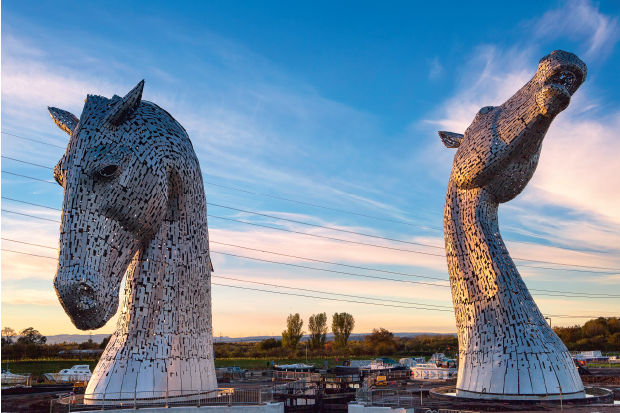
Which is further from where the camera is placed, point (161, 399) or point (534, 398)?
point (534, 398)

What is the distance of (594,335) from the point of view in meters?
55.7

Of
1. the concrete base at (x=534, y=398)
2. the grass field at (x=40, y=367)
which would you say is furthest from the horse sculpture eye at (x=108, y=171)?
the grass field at (x=40, y=367)

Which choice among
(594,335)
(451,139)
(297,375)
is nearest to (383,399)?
(451,139)

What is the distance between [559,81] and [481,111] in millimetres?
2376

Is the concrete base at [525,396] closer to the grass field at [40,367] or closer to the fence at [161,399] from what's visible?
the fence at [161,399]

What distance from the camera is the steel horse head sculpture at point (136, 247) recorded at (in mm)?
9109

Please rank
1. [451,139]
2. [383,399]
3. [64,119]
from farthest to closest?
[451,139] → [383,399] → [64,119]

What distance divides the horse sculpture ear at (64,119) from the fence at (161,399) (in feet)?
19.9

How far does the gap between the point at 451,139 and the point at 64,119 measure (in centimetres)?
1021

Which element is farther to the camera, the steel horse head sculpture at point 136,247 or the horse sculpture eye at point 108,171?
the horse sculpture eye at point 108,171

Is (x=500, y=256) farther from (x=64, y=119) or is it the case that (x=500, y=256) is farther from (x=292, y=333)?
(x=292, y=333)

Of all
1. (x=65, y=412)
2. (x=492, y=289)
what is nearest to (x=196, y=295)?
(x=65, y=412)

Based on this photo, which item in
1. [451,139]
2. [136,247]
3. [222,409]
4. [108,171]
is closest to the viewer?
[108,171]

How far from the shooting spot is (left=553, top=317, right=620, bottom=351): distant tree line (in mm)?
49875
